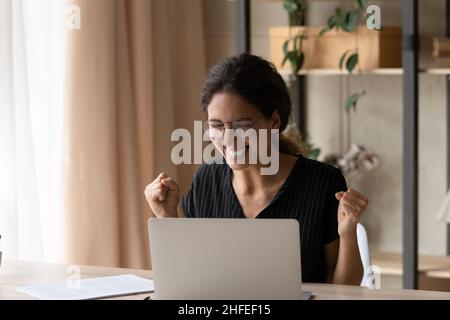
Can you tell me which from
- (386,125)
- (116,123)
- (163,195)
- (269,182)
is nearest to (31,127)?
A: (116,123)

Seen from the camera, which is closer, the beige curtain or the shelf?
the beige curtain

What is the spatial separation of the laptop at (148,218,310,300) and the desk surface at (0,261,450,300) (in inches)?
8.0

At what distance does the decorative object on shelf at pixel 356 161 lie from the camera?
12.3 feet

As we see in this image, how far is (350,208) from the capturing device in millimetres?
2057

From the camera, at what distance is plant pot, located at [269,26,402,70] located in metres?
3.49

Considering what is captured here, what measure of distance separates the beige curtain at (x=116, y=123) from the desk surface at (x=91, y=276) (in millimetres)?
801

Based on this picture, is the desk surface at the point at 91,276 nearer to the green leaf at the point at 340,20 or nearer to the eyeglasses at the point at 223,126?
the eyeglasses at the point at 223,126

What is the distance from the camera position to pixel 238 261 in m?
1.77

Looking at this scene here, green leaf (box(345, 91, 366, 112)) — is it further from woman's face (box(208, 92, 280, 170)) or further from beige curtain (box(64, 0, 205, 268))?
woman's face (box(208, 92, 280, 170))

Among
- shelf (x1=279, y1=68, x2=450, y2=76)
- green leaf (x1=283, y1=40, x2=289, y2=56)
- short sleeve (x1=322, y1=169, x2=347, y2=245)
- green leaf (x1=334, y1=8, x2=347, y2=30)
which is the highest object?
green leaf (x1=334, y1=8, x2=347, y2=30)

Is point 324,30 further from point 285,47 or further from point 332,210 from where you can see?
point 332,210

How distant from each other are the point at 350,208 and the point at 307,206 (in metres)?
0.27

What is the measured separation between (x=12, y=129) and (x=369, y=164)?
159 cm

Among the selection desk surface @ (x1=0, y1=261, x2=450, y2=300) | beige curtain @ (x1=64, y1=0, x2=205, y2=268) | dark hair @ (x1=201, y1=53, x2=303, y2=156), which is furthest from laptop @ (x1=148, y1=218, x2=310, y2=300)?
beige curtain @ (x1=64, y1=0, x2=205, y2=268)
